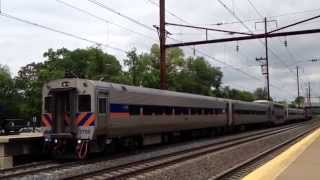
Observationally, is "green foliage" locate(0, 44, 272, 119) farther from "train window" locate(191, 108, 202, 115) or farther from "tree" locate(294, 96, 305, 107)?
"train window" locate(191, 108, 202, 115)

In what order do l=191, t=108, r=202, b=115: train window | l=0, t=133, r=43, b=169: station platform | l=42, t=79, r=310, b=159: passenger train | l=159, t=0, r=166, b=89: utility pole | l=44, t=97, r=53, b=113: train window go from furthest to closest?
1. l=159, t=0, r=166, b=89: utility pole
2. l=191, t=108, r=202, b=115: train window
3. l=44, t=97, r=53, b=113: train window
4. l=42, t=79, r=310, b=159: passenger train
5. l=0, t=133, r=43, b=169: station platform

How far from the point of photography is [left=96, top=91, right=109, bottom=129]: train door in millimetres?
20484

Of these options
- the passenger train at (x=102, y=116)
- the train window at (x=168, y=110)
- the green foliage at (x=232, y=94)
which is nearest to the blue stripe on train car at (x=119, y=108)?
the passenger train at (x=102, y=116)

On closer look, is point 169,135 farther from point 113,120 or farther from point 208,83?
point 208,83

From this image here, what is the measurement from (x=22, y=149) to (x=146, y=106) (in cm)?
686

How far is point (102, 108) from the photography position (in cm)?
2075

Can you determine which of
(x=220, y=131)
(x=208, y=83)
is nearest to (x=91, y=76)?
(x=208, y=83)

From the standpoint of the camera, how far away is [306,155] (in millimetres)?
19031

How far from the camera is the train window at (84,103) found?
67.0ft

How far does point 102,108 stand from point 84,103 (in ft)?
2.39

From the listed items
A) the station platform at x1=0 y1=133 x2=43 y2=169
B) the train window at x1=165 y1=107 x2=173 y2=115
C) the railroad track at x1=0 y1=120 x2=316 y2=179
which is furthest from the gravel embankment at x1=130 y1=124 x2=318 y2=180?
the station platform at x1=0 y1=133 x2=43 y2=169

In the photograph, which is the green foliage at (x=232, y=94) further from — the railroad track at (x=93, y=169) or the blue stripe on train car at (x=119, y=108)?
the railroad track at (x=93, y=169)

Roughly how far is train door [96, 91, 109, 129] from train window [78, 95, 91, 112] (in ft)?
1.25

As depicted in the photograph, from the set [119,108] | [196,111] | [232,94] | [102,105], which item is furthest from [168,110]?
[232,94]
